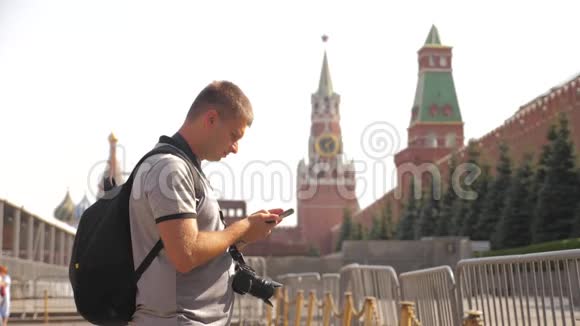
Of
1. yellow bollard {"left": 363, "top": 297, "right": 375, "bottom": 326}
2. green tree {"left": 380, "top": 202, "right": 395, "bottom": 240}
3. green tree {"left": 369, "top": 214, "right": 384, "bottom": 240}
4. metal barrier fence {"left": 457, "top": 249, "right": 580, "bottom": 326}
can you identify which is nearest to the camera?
metal barrier fence {"left": 457, "top": 249, "right": 580, "bottom": 326}

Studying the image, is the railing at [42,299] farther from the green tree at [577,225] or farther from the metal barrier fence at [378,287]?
the green tree at [577,225]

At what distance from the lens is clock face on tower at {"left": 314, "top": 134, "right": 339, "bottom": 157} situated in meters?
112

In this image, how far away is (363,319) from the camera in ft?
21.8

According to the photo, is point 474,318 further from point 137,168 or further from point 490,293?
point 137,168

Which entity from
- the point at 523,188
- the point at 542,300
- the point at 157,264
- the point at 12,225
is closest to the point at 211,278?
the point at 157,264

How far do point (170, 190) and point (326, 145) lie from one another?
110m

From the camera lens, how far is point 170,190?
2.43m

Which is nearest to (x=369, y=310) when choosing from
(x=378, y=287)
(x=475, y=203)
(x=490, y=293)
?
(x=378, y=287)

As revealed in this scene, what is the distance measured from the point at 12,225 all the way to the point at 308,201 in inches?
2978

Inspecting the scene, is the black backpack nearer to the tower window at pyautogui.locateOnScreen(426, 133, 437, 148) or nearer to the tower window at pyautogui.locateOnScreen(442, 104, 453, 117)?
the tower window at pyautogui.locateOnScreen(426, 133, 437, 148)

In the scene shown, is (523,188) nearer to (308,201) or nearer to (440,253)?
(440,253)

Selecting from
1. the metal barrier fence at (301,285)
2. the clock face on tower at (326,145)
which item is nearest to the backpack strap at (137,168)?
the metal barrier fence at (301,285)

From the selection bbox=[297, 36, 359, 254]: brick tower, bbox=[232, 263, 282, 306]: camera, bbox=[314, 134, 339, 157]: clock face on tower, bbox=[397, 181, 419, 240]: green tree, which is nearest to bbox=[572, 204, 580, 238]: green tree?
bbox=[397, 181, 419, 240]: green tree

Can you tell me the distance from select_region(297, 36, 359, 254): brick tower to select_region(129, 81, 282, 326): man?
9407 centimetres
